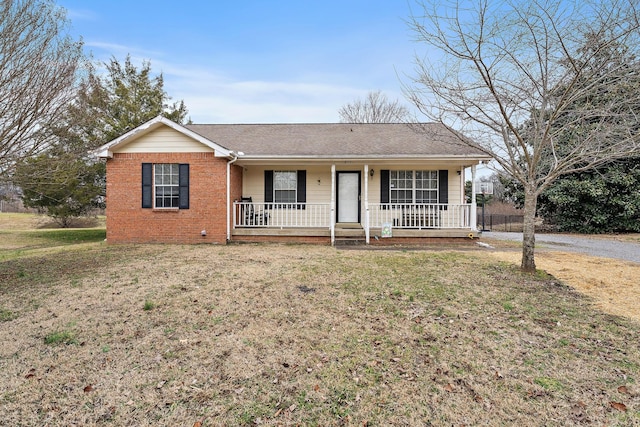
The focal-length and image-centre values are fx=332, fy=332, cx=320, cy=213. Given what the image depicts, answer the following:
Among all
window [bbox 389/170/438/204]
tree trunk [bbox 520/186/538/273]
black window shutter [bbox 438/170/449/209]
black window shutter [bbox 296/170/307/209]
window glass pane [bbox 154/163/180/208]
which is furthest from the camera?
black window shutter [bbox 296/170/307/209]

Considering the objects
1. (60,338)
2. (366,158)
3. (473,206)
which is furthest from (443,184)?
(60,338)

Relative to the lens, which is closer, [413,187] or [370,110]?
[413,187]

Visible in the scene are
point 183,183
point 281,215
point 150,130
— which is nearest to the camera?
point 150,130

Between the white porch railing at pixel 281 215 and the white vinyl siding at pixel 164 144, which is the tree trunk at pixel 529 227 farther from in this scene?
the white vinyl siding at pixel 164 144

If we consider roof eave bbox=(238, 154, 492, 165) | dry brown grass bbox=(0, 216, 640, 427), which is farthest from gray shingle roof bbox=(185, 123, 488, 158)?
dry brown grass bbox=(0, 216, 640, 427)

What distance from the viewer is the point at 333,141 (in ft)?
40.0

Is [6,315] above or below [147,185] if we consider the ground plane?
below

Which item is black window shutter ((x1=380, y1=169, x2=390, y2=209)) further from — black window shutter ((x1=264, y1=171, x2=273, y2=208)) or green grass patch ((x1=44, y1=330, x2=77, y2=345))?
green grass patch ((x1=44, y1=330, x2=77, y2=345))

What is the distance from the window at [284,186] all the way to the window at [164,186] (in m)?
3.00

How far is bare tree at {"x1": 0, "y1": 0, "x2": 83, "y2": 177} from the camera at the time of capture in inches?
238

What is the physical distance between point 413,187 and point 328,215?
10.3ft

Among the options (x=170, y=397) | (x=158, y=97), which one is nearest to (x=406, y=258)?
(x=170, y=397)

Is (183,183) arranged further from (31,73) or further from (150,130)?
(31,73)

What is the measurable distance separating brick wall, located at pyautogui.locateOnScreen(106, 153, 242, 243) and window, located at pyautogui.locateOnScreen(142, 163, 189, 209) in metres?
0.15
